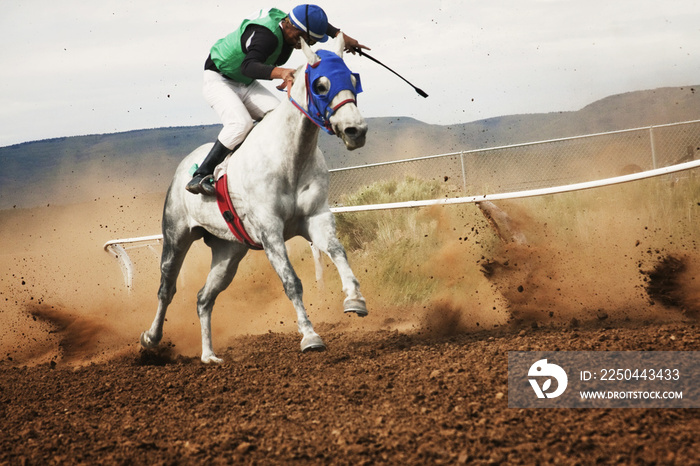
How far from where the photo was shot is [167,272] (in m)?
7.29

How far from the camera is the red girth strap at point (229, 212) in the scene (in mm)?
6066

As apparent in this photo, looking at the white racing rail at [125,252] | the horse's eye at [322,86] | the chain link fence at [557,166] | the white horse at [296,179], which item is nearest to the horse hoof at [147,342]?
the white horse at [296,179]

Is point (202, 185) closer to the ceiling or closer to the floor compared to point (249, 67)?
closer to the floor

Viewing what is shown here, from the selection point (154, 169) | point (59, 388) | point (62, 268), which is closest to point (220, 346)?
point (59, 388)

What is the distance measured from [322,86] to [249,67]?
794 mm

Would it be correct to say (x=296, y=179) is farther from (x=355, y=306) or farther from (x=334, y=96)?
(x=355, y=306)

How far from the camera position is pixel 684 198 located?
832 cm

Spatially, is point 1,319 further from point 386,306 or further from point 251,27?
point 251,27

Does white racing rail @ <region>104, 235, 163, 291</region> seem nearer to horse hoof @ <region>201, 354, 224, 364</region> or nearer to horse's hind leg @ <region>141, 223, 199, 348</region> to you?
horse's hind leg @ <region>141, 223, 199, 348</region>

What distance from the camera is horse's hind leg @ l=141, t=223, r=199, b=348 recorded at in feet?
23.4

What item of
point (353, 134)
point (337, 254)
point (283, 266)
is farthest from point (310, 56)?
point (283, 266)

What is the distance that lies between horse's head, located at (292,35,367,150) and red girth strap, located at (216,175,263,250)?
→ 1080 mm

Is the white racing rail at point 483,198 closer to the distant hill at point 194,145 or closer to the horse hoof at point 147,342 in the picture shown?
the horse hoof at point 147,342

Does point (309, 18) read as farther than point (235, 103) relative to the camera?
No
